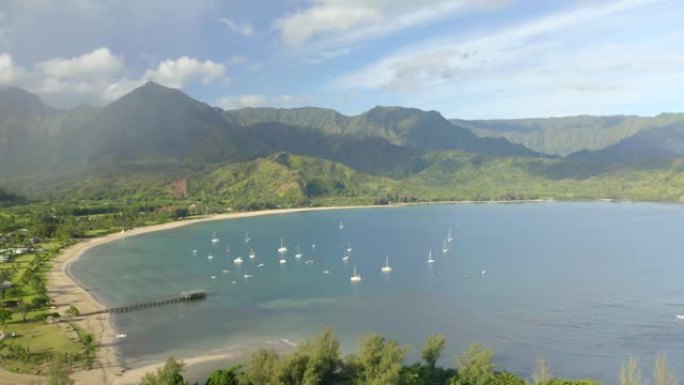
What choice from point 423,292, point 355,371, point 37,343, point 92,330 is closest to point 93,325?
point 92,330

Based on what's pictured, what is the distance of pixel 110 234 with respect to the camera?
516 feet

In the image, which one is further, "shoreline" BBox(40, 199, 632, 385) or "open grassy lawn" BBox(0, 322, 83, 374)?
"open grassy lawn" BBox(0, 322, 83, 374)

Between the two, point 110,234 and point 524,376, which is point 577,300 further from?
point 110,234

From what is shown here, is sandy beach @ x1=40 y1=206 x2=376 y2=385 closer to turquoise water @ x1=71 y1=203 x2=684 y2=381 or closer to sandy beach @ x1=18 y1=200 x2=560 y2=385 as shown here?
sandy beach @ x1=18 y1=200 x2=560 y2=385

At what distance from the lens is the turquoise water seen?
6316cm

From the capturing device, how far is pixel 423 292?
90.1 m

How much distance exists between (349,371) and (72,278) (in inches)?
2626

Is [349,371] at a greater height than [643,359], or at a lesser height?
greater

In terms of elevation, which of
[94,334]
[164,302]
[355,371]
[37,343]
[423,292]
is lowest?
[423,292]

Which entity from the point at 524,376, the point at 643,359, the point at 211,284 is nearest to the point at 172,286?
the point at 211,284

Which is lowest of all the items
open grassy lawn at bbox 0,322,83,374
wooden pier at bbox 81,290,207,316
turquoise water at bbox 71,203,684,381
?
turquoise water at bbox 71,203,684,381

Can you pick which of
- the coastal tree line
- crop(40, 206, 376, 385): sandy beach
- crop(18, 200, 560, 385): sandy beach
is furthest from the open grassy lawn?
the coastal tree line

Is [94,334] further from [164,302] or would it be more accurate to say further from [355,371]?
[355,371]

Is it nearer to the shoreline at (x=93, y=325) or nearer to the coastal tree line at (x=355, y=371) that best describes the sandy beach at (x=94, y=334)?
→ the shoreline at (x=93, y=325)
